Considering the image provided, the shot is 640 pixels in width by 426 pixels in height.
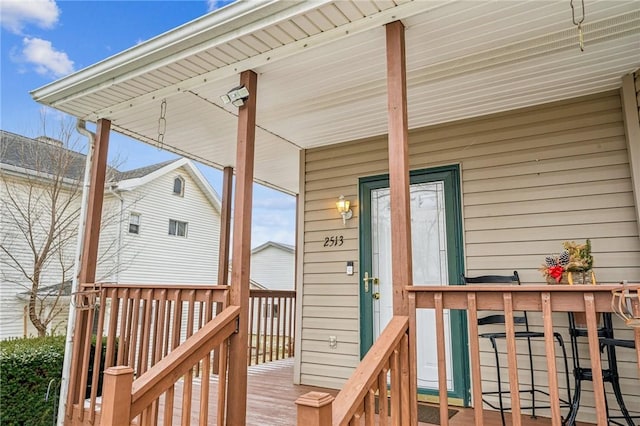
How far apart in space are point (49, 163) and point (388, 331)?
355 inches

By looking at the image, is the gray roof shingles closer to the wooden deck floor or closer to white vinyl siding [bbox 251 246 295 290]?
the wooden deck floor

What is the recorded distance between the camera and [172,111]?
4043 mm

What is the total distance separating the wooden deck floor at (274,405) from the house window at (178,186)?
8.72 metres

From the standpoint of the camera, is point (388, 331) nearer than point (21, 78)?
Yes

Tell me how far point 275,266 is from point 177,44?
18879 millimetres

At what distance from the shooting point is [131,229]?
11148mm

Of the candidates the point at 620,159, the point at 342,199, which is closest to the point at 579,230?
the point at 620,159

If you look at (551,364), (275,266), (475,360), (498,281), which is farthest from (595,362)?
Answer: (275,266)

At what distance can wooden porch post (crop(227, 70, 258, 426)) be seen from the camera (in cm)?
274

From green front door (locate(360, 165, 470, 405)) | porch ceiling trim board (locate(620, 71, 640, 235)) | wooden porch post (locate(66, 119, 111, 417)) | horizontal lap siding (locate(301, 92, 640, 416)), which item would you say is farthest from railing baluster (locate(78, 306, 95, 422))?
porch ceiling trim board (locate(620, 71, 640, 235))

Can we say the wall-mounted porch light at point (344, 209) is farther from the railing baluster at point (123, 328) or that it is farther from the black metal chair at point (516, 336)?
the railing baluster at point (123, 328)

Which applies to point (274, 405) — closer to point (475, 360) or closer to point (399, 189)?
point (475, 360)

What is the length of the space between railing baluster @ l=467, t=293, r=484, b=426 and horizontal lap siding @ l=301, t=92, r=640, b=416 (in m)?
1.93

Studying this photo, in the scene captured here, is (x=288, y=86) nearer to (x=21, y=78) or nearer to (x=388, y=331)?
(x=388, y=331)
